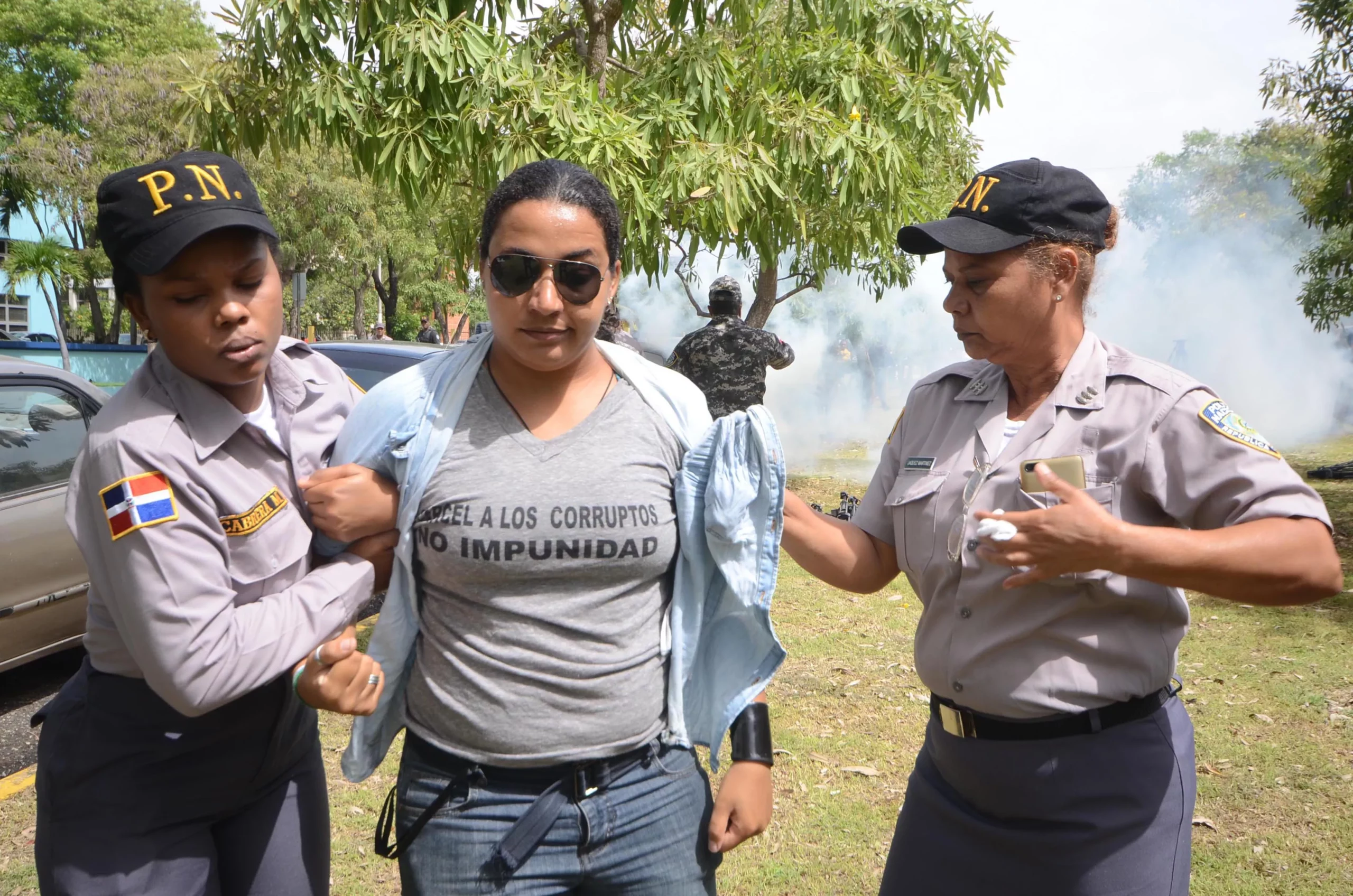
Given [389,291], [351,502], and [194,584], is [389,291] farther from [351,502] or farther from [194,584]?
[194,584]

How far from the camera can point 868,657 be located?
6148 millimetres

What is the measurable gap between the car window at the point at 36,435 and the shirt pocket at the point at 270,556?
13.1 feet

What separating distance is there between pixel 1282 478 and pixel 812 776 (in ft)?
10.1

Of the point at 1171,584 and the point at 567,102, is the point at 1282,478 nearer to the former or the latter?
the point at 1171,584

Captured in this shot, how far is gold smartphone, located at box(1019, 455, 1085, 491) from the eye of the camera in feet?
6.39

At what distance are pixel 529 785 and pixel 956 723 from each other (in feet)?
3.02

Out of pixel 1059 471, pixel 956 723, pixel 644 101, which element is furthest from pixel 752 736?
pixel 644 101

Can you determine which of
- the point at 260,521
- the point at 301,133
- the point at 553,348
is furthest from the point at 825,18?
the point at 260,521

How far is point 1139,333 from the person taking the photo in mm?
27938

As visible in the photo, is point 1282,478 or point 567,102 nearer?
point 1282,478

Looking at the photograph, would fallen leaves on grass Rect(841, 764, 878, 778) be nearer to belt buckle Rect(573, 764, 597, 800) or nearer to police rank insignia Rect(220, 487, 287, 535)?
belt buckle Rect(573, 764, 597, 800)

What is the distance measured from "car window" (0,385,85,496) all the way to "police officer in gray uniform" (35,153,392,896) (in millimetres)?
3766

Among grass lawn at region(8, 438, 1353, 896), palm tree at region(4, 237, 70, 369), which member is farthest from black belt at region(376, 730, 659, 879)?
palm tree at region(4, 237, 70, 369)

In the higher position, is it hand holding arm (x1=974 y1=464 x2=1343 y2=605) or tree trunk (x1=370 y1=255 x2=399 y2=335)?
hand holding arm (x1=974 y1=464 x2=1343 y2=605)
